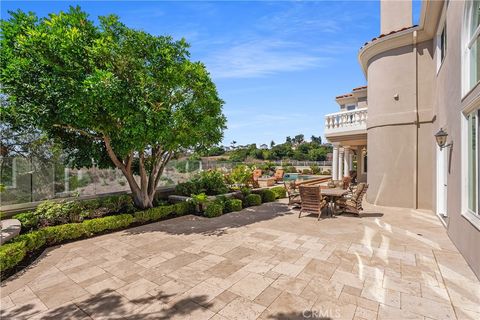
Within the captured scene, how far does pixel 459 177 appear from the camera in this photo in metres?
5.16

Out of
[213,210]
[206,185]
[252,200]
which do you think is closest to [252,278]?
[213,210]

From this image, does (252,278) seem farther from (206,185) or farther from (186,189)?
(206,185)

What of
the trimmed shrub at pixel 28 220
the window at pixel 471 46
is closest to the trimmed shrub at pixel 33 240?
the trimmed shrub at pixel 28 220

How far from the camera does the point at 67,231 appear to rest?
5.98 metres

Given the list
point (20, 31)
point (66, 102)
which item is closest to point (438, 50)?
point (66, 102)

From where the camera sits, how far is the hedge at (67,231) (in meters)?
4.48

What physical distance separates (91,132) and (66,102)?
2.11 meters

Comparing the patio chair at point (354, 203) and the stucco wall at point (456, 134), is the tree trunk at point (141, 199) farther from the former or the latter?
the stucco wall at point (456, 134)

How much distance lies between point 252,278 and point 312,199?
4.65 metres

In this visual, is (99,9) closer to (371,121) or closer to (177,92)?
(177,92)

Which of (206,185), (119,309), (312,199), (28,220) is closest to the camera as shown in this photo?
(119,309)

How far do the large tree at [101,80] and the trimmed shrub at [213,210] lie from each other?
255 centimetres

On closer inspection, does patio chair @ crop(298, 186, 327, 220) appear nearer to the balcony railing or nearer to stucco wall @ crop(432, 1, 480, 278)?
stucco wall @ crop(432, 1, 480, 278)

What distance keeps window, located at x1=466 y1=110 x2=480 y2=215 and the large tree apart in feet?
19.5
